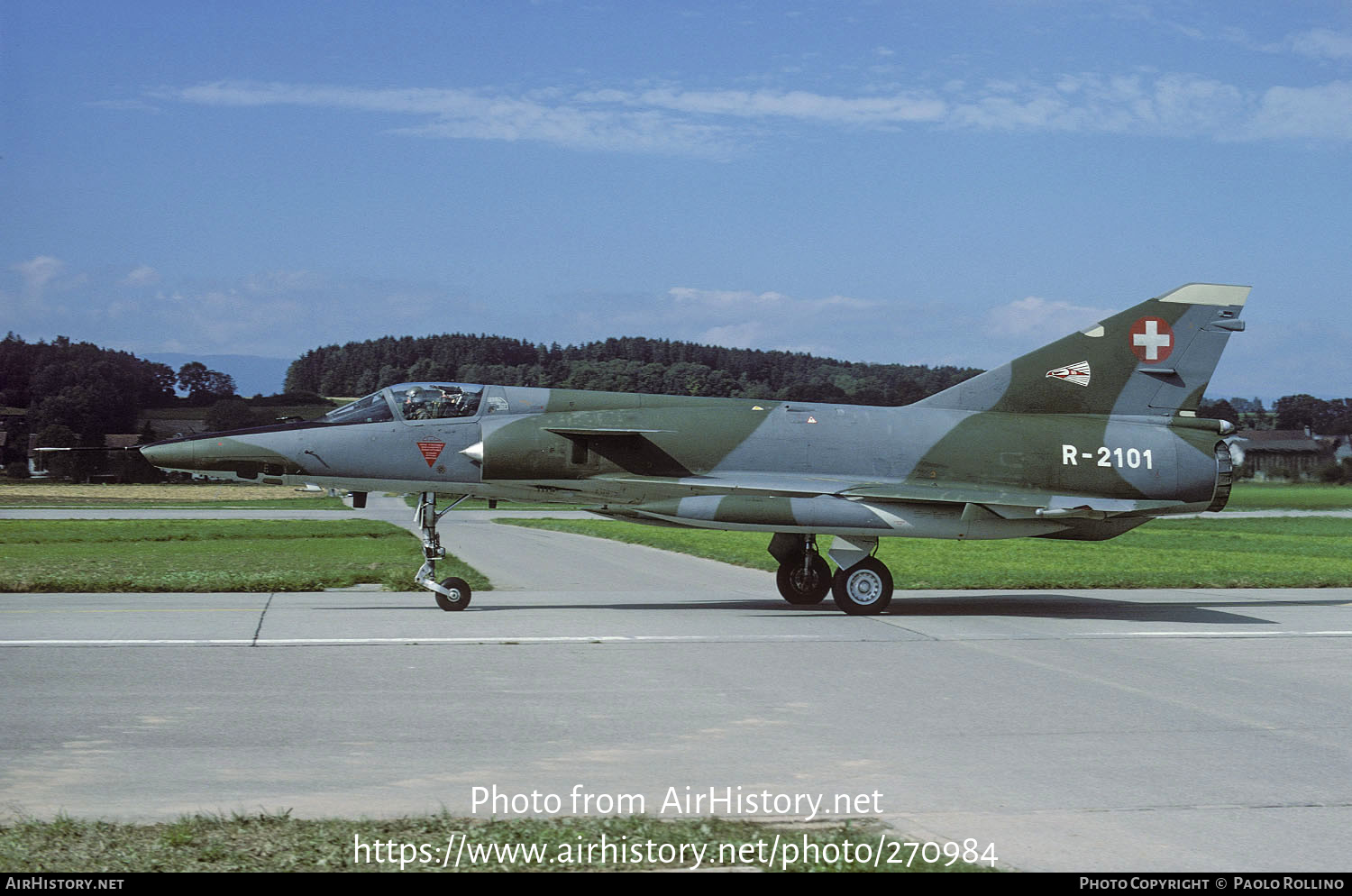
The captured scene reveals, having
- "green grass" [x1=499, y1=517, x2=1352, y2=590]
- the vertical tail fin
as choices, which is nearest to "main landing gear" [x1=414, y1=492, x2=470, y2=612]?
the vertical tail fin

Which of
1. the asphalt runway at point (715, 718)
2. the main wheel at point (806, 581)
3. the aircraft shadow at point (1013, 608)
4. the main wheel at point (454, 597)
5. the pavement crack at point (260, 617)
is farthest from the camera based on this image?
the main wheel at point (806, 581)

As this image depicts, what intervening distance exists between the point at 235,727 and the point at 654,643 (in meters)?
5.26

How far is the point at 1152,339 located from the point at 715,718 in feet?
37.1

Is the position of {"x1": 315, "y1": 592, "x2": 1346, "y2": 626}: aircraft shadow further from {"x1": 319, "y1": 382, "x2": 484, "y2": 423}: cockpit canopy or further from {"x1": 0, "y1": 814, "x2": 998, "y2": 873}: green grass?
{"x1": 0, "y1": 814, "x2": 998, "y2": 873}: green grass

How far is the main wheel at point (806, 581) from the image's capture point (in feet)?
57.2

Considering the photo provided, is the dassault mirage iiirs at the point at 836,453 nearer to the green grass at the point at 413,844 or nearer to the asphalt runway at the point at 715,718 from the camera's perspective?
the asphalt runway at the point at 715,718

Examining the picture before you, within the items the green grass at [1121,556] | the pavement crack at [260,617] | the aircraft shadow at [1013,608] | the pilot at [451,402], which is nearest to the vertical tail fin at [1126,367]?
the aircraft shadow at [1013,608]

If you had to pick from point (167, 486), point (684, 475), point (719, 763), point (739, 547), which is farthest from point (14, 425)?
point (719, 763)

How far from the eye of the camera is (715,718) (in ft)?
29.5

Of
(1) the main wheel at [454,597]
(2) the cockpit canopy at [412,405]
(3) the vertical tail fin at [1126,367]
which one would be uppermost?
(3) the vertical tail fin at [1126,367]

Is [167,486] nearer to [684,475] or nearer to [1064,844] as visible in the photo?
[684,475]

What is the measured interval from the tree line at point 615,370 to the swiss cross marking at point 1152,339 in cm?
337

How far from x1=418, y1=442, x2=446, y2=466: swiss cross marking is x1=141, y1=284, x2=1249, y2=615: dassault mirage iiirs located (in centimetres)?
3

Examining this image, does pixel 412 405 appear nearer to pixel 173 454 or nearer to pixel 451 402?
pixel 451 402
